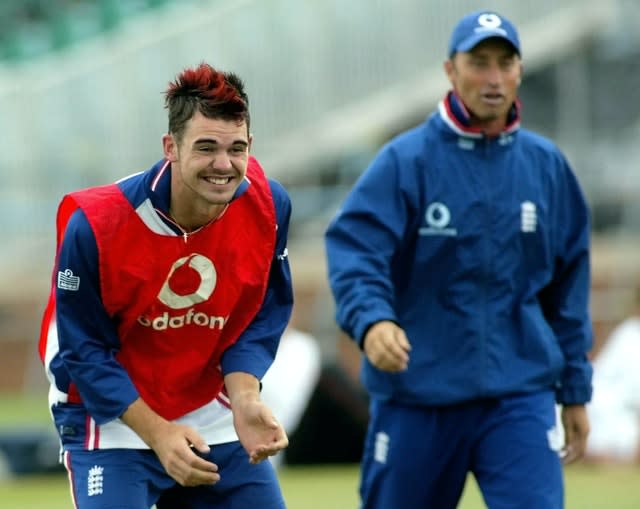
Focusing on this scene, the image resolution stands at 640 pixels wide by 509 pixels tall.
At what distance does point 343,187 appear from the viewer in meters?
19.5

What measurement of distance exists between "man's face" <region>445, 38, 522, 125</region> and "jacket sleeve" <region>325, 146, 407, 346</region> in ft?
1.33

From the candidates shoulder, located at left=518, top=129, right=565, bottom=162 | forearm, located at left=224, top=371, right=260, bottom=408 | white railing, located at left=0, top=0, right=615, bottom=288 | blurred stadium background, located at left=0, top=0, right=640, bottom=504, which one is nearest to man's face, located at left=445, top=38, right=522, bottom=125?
shoulder, located at left=518, top=129, right=565, bottom=162

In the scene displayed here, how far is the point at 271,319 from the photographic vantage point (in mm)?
5934

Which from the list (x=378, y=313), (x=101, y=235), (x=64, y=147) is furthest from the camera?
(x=64, y=147)

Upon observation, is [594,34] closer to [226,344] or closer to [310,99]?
[310,99]

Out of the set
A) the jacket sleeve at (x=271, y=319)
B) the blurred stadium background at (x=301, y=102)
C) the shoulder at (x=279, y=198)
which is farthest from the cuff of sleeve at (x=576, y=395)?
the blurred stadium background at (x=301, y=102)

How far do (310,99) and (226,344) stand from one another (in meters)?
13.6

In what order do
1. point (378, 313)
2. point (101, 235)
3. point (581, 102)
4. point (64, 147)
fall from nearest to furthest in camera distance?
point (101, 235) → point (378, 313) → point (64, 147) → point (581, 102)

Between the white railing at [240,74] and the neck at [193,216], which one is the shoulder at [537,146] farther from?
the white railing at [240,74]

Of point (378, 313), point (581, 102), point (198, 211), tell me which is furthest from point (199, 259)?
point (581, 102)

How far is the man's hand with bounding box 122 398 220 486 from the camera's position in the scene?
5.28 meters

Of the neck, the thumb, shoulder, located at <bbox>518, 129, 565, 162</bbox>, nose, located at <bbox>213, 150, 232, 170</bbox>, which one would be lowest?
the thumb

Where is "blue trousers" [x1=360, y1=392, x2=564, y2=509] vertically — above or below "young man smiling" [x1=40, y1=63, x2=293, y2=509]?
below

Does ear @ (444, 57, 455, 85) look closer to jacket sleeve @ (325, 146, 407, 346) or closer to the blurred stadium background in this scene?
jacket sleeve @ (325, 146, 407, 346)
